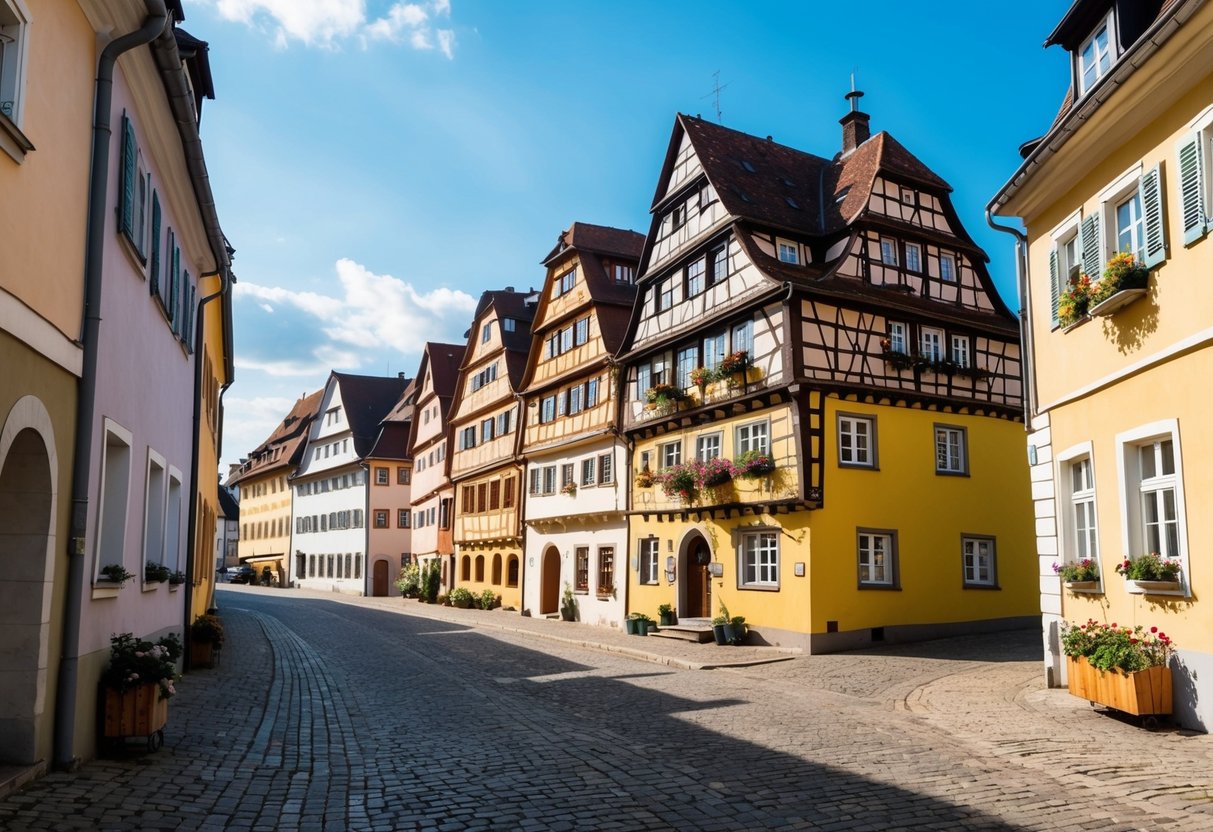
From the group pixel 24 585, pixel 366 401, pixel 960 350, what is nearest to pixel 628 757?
pixel 24 585

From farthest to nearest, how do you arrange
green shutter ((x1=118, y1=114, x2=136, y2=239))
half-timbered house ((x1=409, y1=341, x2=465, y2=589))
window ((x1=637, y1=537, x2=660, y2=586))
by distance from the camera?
half-timbered house ((x1=409, y1=341, x2=465, y2=589)) < window ((x1=637, y1=537, x2=660, y2=586)) < green shutter ((x1=118, y1=114, x2=136, y2=239))

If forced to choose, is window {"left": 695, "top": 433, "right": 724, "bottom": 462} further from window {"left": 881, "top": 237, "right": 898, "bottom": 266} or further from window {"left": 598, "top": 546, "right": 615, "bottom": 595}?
window {"left": 881, "top": 237, "right": 898, "bottom": 266}

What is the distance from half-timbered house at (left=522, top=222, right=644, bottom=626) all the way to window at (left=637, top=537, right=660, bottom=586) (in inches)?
35.6

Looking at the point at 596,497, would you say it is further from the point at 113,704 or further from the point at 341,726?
the point at 113,704

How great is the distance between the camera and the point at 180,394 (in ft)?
46.6

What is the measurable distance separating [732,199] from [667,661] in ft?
35.6

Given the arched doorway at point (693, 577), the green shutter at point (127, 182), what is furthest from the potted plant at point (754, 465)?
the green shutter at point (127, 182)

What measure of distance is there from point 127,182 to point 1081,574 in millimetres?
11426

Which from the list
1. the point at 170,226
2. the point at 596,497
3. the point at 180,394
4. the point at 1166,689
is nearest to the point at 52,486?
the point at 170,226

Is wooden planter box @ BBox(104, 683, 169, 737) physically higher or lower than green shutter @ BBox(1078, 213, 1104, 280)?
lower

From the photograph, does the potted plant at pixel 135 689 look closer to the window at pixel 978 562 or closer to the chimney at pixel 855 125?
the window at pixel 978 562

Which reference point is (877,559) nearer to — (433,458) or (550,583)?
(550,583)

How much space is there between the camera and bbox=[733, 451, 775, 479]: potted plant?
2148 centimetres

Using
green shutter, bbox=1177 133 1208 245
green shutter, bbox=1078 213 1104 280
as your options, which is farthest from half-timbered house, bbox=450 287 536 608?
green shutter, bbox=1177 133 1208 245
